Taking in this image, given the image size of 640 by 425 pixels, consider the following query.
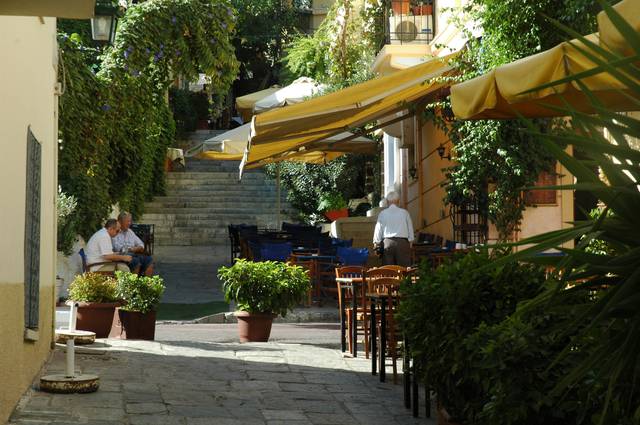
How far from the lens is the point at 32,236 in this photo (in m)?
9.12

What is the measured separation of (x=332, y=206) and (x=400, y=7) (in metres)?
10.9

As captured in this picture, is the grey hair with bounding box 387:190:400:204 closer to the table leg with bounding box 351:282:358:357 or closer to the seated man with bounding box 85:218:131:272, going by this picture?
the seated man with bounding box 85:218:131:272

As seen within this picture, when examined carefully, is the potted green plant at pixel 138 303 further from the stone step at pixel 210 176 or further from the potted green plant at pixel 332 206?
the stone step at pixel 210 176

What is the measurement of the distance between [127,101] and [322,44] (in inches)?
568

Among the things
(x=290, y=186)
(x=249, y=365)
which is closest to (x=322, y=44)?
(x=290, y=186)

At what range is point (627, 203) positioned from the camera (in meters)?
3.21

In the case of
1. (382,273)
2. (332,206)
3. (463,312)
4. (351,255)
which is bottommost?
(463,312)

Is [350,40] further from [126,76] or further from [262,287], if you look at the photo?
[262,287]

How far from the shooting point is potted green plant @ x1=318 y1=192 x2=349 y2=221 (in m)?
31.5

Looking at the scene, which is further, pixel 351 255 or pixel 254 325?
pixel 351 255

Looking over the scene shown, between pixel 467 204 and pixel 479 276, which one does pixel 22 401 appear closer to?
pixel 479 276

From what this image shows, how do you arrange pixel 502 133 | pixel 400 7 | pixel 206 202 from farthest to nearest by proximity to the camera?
pixel 206 202, pixel 400 7, pixel 502 133

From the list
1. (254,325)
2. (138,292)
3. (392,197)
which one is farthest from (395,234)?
(138,292)

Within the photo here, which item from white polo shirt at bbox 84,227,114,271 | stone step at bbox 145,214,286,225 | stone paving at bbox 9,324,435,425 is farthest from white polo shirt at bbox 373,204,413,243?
stone step at bbox 145,214,286,225
